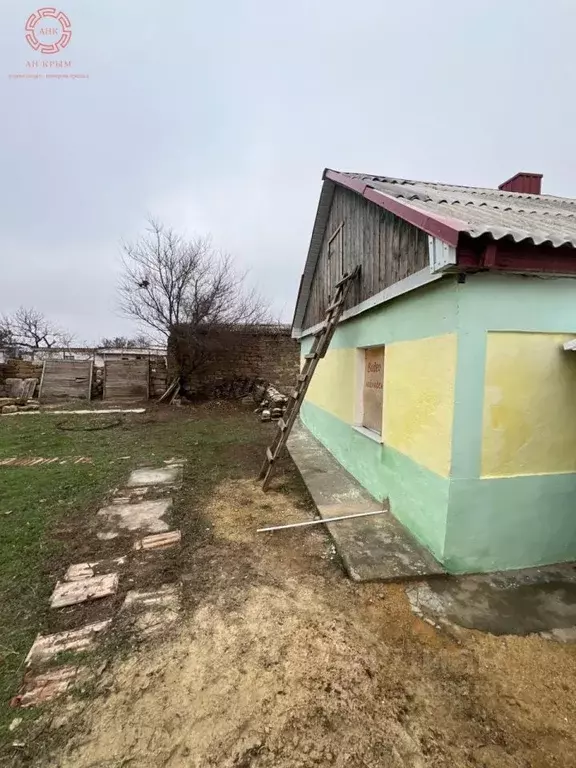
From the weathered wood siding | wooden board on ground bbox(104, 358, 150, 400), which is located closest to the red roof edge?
the weathered wood siding

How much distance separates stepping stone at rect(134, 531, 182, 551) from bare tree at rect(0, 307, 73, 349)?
30.0 metres

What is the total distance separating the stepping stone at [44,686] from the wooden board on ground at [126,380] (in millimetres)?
11738

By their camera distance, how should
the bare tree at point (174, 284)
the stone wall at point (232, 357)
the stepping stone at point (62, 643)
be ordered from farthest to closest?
the bare tree at point (174, 284) < the stone wall at point (232, 357) < the stepping stone at point (62, 643)

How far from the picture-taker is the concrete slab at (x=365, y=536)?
2.76 meters

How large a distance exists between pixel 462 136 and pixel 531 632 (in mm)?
18608

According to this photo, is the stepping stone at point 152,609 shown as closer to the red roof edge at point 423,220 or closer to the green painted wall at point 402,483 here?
the green painted wall at point 402,483

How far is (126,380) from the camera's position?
1278 centimetres

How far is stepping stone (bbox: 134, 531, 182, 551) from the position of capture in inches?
126

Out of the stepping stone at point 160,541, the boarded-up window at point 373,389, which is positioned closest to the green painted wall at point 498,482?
the boarded-up window at point 373,389

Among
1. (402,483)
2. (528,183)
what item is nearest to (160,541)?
(402,483)

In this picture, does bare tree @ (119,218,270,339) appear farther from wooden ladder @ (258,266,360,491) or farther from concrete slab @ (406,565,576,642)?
concrete slab @ (406,565,576,642)

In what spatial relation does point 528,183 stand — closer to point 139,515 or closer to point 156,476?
point 156,476

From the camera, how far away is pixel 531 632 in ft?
7.07

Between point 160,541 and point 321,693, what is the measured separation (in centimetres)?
212
